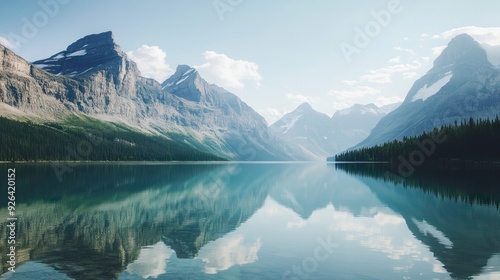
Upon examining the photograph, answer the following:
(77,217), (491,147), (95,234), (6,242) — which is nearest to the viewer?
(6,242)

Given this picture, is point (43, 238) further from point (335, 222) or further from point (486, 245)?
point (486, 245)

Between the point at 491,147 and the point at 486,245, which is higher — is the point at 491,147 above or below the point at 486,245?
above

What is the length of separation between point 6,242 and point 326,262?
73.2 ft

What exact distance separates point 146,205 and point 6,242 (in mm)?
23775

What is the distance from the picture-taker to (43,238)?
1109 inches

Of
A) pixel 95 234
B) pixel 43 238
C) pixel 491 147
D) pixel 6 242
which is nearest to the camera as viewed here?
pixel 6 242

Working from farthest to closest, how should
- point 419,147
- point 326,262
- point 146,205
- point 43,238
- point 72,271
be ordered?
point 419,147
point 146,205
point 43,238
point 326,262
point 72,271

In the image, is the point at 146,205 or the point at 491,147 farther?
the point at 491,147

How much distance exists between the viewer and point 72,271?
20219 mm

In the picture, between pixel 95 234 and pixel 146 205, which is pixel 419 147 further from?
pixel 95 234

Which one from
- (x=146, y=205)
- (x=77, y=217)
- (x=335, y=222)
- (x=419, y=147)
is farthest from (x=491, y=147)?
(x=77, y=217)

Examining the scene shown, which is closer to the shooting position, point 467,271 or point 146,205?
point 467,271

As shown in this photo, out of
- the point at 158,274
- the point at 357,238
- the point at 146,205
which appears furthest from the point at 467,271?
the point at 146,205

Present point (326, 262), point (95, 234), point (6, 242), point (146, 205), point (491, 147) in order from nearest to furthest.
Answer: point (326, 262) → point (6, 242) → point (95, 234) → point (146, 205) → point (491, 147)
